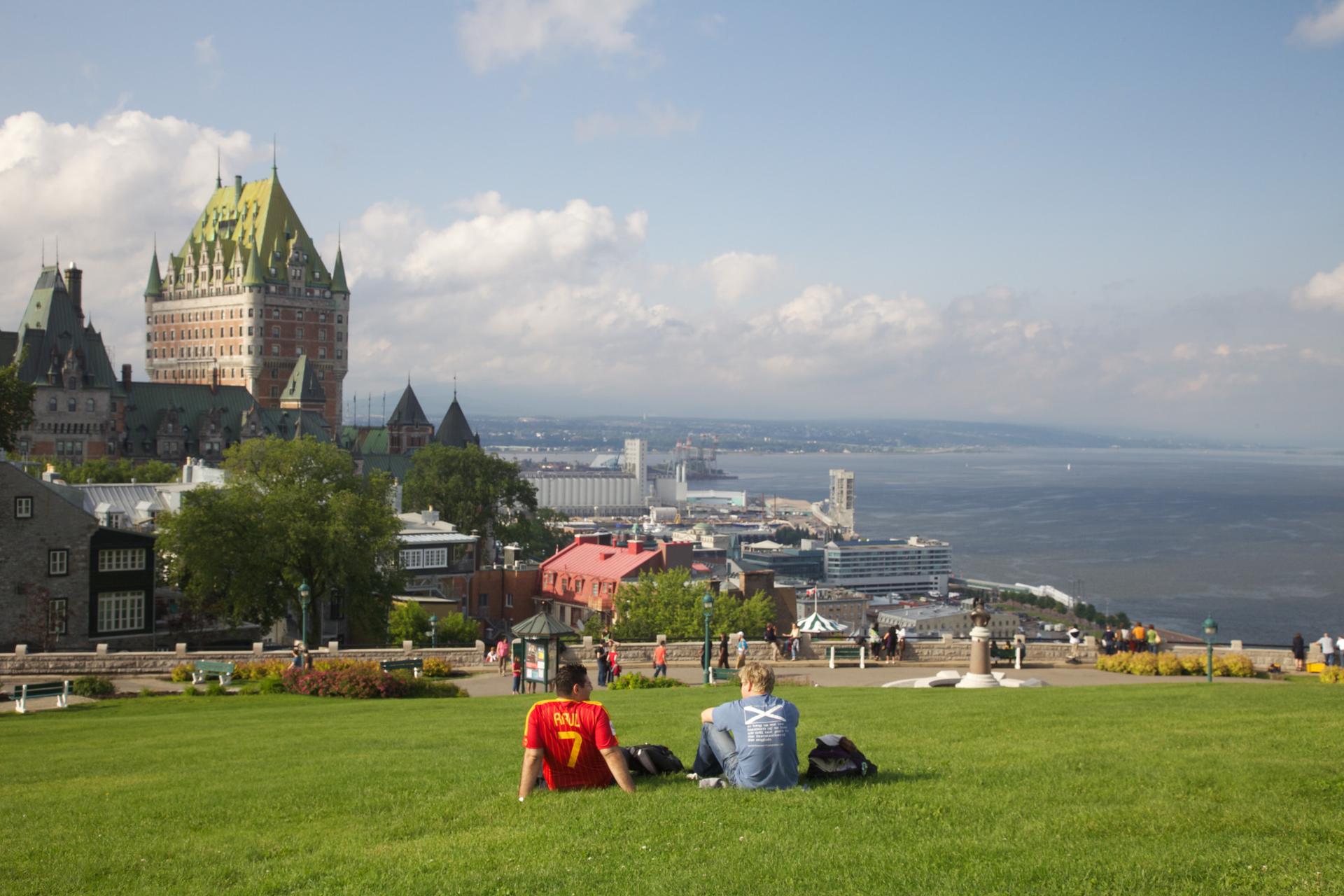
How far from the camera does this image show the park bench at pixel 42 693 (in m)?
24.1

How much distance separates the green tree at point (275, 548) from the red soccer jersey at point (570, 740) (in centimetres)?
3193

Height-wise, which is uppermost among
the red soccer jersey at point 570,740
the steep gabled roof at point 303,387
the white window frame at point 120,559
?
the steep gabled roof at point 303,387

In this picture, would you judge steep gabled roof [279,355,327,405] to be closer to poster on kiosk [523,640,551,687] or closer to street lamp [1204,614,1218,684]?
poster on kiosk [523,640,551,687]

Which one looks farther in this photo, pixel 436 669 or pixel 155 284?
pixel 155 284

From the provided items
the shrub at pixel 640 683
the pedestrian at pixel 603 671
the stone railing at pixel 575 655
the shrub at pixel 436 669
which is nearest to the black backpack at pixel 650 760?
the shrub at pixel 640 683

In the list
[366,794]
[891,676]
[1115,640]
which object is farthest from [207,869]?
[1115,640]

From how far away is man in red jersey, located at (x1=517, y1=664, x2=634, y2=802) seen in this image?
396 inches

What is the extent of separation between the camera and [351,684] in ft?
87.2

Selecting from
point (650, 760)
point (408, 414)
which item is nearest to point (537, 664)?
point (650, 760)

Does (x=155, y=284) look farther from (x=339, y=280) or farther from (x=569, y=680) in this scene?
(x=569, y=680)

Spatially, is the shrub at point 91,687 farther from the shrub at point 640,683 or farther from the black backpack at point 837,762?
the black backpack at point 837,762

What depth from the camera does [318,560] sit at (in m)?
41.5

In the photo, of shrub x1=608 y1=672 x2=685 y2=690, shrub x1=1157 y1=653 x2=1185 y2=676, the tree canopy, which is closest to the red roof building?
the tree canopy

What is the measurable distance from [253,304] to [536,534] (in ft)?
204
